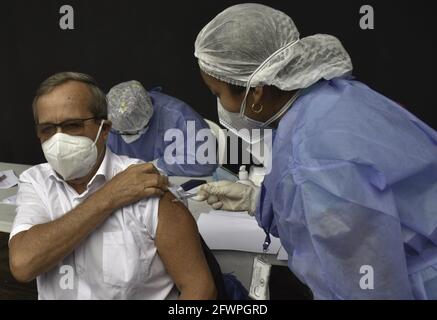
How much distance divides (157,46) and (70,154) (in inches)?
101

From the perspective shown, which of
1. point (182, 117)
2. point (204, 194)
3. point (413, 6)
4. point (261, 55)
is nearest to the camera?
point (261, 55)

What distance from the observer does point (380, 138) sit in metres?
1.01

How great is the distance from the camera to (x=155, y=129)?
110 inches

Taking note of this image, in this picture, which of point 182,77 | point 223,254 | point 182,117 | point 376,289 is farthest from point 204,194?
point 182,77

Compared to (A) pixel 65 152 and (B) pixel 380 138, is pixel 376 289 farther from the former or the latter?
(A) pixel 65 152

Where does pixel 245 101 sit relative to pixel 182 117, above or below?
above

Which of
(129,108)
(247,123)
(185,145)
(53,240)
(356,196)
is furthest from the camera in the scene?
(185,145)

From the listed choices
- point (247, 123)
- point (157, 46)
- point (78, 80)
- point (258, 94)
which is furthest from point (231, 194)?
point (157, 46)

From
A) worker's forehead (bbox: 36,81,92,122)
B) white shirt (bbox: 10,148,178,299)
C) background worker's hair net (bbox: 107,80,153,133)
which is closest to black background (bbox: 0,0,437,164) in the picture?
background worker's hair net (bbox: 107,80,153,133)

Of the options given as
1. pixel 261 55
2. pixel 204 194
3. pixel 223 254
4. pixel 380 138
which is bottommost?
pixel 223 254

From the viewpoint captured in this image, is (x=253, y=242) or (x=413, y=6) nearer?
(x=253, y=242)

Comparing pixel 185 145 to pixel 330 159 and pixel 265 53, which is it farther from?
pixel 330 159

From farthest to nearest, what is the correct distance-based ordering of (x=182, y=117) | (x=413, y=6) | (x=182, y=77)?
(x=182, y=77), (x=413, y=6), (x=182, y=117)

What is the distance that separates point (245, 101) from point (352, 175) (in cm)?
39
